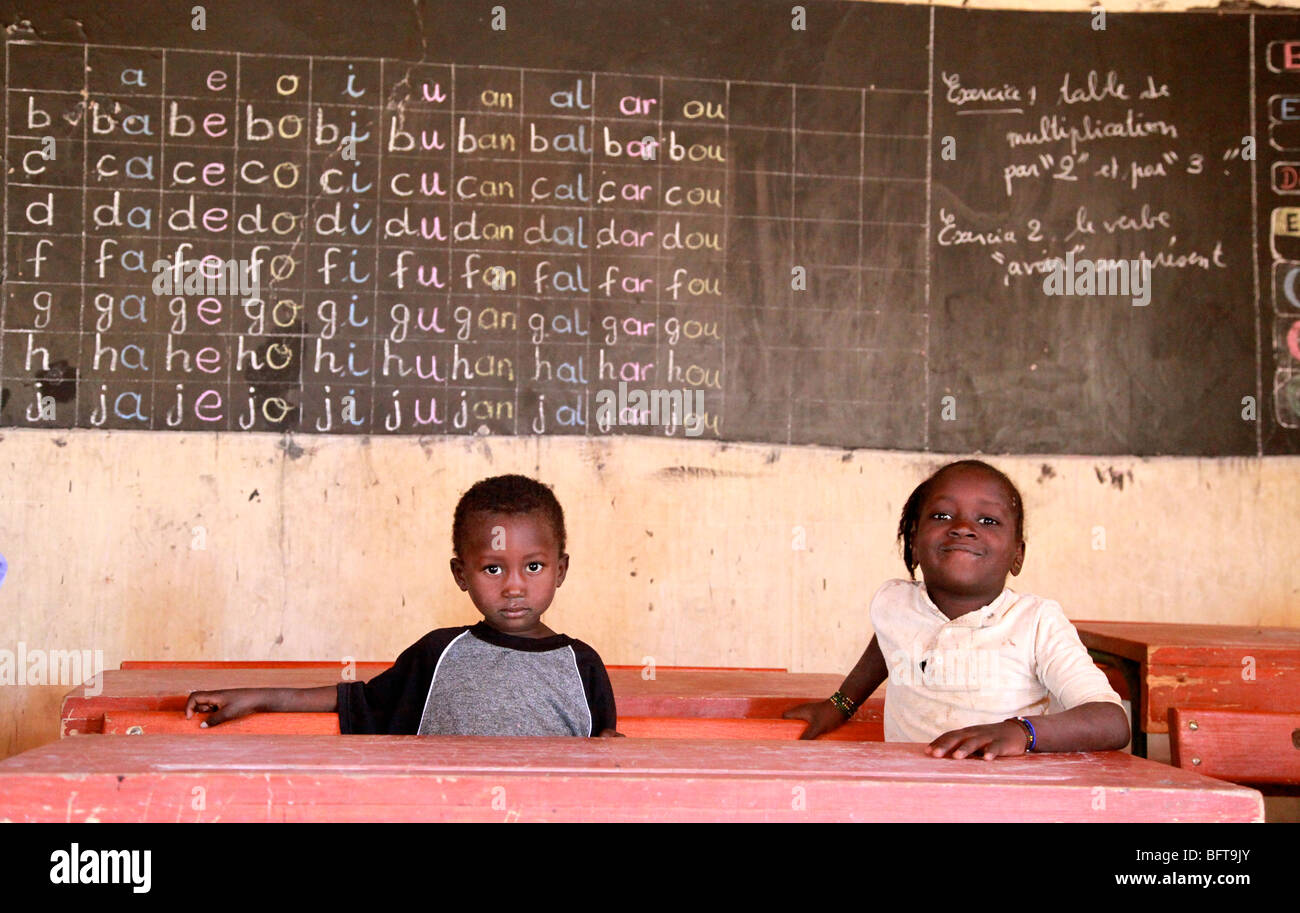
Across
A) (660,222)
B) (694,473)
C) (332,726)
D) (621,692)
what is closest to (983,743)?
(621,692)

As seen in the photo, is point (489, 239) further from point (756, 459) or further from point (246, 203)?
point (756, 459)

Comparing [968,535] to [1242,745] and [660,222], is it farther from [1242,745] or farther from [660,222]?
[660,222]

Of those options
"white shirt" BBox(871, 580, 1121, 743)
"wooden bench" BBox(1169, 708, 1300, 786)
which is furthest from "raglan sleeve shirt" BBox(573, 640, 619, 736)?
"wooden bench" BBox(1169, 708, 1300, 786)

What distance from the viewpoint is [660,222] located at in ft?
12.8

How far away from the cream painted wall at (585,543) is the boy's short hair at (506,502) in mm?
1750

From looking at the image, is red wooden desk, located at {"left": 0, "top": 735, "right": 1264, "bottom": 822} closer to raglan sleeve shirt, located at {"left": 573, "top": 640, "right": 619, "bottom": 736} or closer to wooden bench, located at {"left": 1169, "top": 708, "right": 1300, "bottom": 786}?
wooden bench, located at {"left": 1169, "top": 708, "right": 1300, "bottom": 786}

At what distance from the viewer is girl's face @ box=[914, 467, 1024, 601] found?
1.97 m

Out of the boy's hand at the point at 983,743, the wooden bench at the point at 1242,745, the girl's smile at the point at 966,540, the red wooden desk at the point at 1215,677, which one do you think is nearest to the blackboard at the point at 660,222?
the red wooden desk at the point at 1215,677

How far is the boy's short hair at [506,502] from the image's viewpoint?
1.99m

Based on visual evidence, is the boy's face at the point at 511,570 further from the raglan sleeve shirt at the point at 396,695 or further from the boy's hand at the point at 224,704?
the boy's hand at the point at 224,704

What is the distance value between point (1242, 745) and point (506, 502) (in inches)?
46.6

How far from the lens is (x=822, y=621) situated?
3.93 metres

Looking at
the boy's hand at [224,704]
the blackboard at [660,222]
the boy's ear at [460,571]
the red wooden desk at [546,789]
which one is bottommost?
the boy's hand at [224,704]
